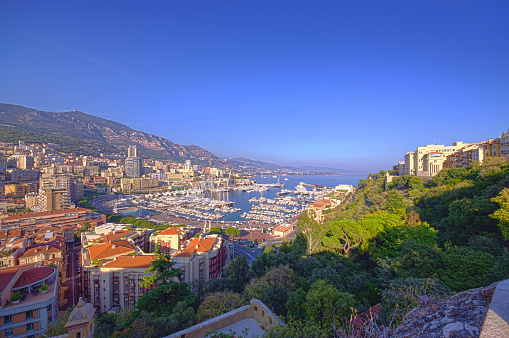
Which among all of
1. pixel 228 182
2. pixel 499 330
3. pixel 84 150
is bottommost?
pixel 228 182

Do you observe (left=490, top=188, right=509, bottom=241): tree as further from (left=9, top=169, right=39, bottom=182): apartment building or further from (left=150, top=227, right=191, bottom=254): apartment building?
(left=9, top=169, right=39, bottom=182): apartment building

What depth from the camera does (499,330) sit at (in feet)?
3.15

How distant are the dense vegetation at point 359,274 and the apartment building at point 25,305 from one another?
1311 mm

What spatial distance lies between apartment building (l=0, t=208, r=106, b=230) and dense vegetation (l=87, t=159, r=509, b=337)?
16.5 metres

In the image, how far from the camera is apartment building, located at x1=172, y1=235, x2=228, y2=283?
8.97 metres

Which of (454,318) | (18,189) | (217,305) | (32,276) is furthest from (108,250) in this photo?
(18,189)

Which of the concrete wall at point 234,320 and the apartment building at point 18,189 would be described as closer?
the concrete wall at point 234,320

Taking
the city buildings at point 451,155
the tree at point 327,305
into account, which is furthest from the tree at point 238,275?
the city buildings at point 451,155

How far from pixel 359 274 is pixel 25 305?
7.74m

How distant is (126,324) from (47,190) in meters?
24.0

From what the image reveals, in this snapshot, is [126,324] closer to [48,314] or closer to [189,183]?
[48,314]

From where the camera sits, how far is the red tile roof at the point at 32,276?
6.32 metres

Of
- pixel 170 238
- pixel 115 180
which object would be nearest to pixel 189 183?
pixel 115 180

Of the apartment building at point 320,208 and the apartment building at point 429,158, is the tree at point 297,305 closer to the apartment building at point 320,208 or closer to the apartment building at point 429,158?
the apartment building at point 320,208
